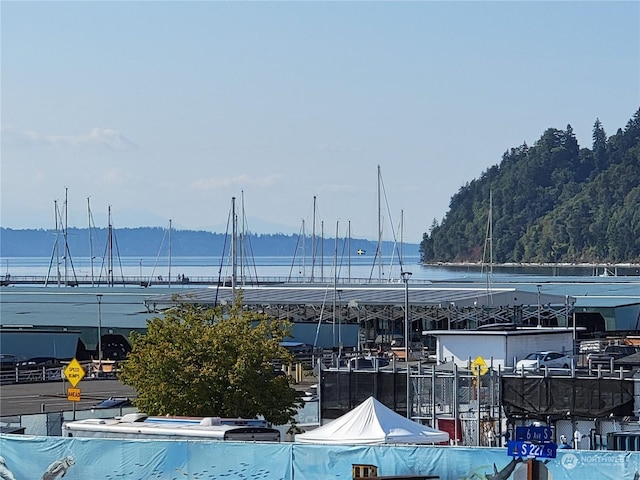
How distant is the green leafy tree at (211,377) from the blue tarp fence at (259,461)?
8960 mm

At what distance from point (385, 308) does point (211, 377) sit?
131 ft

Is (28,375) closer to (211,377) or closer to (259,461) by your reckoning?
(211,377)

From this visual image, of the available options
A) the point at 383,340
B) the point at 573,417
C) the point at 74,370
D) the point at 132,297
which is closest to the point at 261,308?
the point at 383,340

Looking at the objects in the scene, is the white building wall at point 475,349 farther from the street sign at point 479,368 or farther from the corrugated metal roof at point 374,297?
the corrugated metal roof at point 374,297

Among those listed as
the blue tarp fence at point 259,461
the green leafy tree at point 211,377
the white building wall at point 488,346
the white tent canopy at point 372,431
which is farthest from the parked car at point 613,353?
the blue tarp fence at point 259,461

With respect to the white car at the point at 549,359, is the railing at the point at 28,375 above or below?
below

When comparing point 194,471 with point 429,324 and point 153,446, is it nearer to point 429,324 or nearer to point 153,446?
point 153,446

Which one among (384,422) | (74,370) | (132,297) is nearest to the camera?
(384,422)

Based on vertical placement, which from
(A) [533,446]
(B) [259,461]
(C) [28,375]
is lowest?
(C) [28,375]

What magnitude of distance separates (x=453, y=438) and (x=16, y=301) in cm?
7252

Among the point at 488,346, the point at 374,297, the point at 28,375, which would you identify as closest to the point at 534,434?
the point at 488,346

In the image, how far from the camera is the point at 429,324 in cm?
7219

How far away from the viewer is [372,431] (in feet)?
80.6

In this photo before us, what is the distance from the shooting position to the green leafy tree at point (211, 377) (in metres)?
30.8
